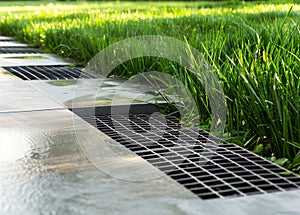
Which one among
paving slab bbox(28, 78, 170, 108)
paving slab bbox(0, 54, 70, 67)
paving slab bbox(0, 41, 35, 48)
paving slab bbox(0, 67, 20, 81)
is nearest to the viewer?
paving slab bbox(28, 78, 170, 108)

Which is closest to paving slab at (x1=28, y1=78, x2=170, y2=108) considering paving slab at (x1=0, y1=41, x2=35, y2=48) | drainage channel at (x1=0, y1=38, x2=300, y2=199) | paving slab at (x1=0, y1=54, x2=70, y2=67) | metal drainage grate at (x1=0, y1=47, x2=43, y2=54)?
drainage channel at (x1=0, y1=38, x2=300, y2=199)

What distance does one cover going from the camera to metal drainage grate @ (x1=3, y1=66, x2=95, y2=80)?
3801 mm

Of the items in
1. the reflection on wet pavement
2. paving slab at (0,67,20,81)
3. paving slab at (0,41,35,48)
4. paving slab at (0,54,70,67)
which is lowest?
paving slab at (0,41,35,48)

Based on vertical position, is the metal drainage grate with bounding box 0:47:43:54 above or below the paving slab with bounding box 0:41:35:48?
above

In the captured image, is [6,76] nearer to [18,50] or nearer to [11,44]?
[18,50]

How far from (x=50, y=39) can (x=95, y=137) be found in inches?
136

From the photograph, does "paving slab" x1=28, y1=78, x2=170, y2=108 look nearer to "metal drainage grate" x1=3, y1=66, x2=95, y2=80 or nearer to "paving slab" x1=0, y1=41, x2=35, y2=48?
"metal drainage grate" x1=3, y1=66, x2=95, y2=80

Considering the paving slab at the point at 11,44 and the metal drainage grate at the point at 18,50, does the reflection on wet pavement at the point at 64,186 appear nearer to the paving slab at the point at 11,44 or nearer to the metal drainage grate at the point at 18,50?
the metal drainage grate at the point at 18,50

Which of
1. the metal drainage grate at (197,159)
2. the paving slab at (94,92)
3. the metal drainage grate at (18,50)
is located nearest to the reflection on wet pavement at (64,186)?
the metal drainage grate at (197,159)

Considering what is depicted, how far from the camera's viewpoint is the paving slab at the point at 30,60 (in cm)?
437

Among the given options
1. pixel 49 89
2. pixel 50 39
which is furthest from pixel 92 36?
pixel 49 89

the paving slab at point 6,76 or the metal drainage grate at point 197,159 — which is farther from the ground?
the metal drainage grate at point 197,159

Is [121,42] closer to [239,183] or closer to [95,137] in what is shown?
[95,137]

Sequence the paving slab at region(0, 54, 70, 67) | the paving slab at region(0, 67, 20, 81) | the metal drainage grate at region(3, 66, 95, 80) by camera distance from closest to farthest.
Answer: the paving slab at region(0, 67, 20, 81) → the metal drainage grate at region(3, 66, 95, 80) → the paving slab at region(0, 54, 70, 67)
